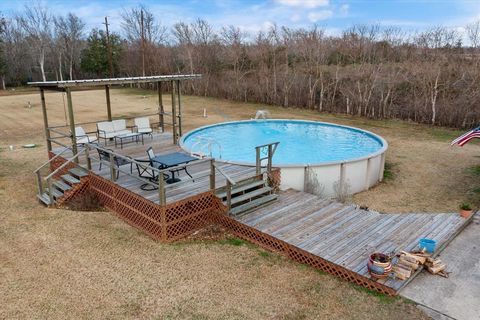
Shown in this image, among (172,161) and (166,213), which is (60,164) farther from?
(166,213)

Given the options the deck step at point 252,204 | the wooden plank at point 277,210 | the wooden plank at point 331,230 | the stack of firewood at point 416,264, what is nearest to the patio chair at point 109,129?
the deck step at point 252,204

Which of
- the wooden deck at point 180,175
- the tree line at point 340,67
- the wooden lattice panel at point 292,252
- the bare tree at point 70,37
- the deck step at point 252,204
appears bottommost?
the wooden lattice panel at point 292,252

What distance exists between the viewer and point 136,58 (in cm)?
3753

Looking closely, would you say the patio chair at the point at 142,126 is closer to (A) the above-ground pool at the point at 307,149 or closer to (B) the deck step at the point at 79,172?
(A) the above-ground pool at the point at 307,149

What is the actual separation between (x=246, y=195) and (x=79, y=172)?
427 cm

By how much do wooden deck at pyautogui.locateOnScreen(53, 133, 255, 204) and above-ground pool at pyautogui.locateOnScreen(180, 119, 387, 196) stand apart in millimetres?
455

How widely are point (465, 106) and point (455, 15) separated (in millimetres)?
A: 5275

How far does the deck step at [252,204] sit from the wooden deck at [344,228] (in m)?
0.12

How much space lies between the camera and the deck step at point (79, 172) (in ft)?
27.6

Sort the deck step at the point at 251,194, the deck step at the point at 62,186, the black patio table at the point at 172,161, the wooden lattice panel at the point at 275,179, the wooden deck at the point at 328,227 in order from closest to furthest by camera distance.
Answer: the wooden deck at the point at 328,227, the deck step at the point at 251,194, the black patio table at the point at 172,161, the wooden lattice panel at the point at 275,179, the deck step at the point at 62,186

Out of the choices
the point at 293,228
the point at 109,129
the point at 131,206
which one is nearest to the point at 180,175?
the point at 131,206

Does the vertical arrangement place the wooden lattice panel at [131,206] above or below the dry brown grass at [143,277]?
above

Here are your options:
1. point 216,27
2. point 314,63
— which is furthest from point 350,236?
point 216,27

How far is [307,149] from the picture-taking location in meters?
13.1
